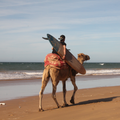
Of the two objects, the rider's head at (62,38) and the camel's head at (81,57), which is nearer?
the rider's head at (62,38)

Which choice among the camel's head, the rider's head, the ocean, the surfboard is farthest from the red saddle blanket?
the ocean

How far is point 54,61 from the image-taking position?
656 cm

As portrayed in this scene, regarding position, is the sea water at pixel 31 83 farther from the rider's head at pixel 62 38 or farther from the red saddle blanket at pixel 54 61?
the rider's head at pixel 62 38

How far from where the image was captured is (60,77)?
6.76 metres

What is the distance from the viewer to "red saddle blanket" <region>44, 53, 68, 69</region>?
21.4 feet

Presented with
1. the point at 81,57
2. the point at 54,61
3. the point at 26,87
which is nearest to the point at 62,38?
the point at 54,61

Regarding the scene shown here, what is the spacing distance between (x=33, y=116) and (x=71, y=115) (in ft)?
3.64

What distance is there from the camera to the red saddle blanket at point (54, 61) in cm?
652

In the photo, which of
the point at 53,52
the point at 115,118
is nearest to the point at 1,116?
the point at 53,52

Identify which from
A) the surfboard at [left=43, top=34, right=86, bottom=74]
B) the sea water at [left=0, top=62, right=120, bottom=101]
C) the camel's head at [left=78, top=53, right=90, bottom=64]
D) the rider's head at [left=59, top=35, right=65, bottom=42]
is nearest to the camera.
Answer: the surfboard at [left=43, top=34, right=86, bottom=74]

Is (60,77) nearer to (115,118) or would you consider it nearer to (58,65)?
(58,65)

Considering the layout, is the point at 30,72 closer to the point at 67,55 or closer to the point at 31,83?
the point at 31,83

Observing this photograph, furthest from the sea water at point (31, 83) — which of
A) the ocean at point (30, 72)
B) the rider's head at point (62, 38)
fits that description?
the rider's head at point (62, 38)

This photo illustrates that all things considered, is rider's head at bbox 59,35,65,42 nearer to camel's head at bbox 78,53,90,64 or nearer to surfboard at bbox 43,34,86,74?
surfboard at bbox 43,34,86,74
